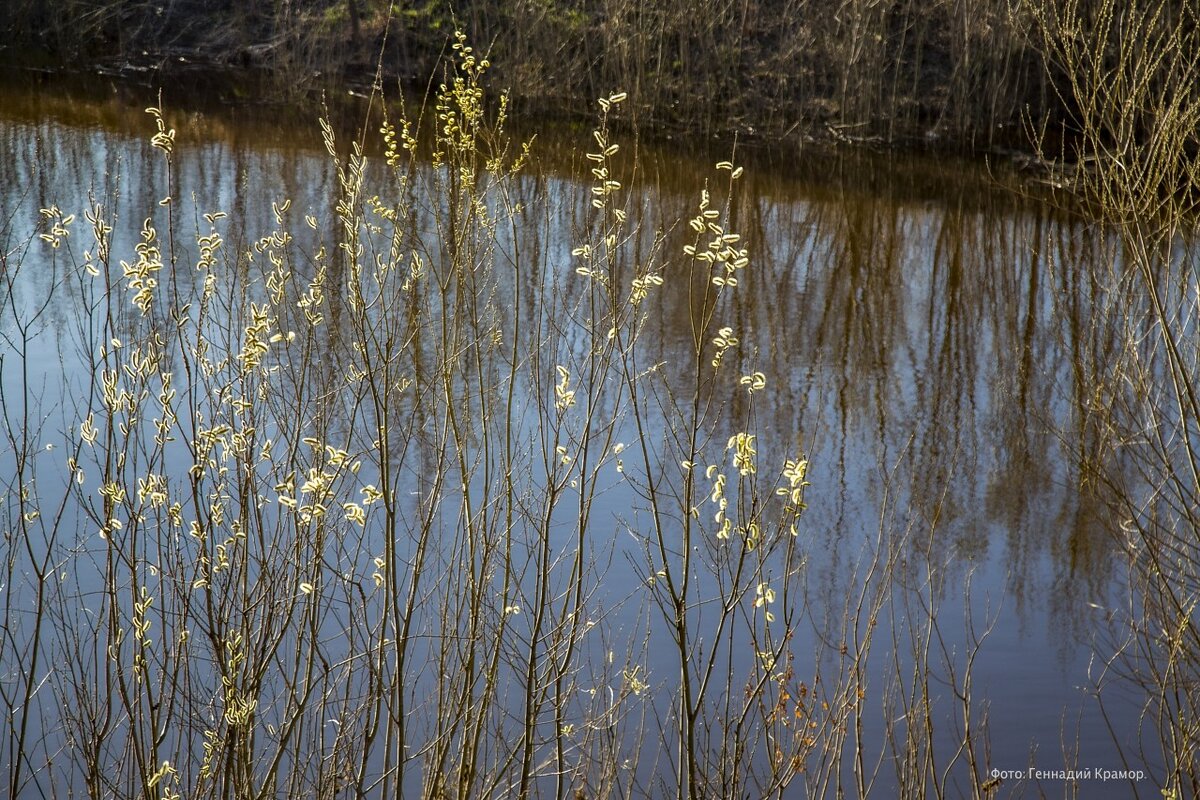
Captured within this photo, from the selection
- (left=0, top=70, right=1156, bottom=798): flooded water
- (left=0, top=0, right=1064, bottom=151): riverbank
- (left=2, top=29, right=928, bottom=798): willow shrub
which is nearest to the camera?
(left=2, top=29, right=928, bottom=798): willow shrub

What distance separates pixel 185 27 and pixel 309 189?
9654 millimetres

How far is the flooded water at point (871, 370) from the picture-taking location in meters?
4.97

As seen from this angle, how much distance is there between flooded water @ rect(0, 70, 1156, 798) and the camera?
16.3 feet

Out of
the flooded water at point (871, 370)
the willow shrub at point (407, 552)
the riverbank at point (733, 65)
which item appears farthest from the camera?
the riverbank at point (733, 65)

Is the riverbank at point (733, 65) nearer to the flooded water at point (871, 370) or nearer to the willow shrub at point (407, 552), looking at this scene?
the flooded water at point (871, 370)

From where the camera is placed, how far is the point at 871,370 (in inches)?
337

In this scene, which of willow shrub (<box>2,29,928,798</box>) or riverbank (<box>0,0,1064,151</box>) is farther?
riverbank (<box>0,0,1064,151</box>)

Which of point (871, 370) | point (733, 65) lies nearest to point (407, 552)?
point (871, 370)

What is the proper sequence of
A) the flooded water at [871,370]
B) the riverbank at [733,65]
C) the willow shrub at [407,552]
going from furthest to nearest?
the riverbank at [733,65], the flooded water at [871,370], the willow shrub at [407,552]

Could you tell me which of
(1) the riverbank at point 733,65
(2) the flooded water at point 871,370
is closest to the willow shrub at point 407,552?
(2) the flooded water at point 871,370

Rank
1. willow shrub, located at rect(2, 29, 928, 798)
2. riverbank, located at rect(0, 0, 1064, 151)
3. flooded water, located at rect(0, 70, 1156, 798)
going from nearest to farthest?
willow shrub, located at rect(2, 29, 928, 798), flooded water, located at rect(0, 70, 1156, 798), riverbank, located at rect(0, 0, 1064, 151)

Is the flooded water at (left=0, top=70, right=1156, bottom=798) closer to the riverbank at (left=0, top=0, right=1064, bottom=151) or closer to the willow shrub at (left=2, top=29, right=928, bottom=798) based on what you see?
the willow shrub at (left=2, top=29, right=928, bottom=798)

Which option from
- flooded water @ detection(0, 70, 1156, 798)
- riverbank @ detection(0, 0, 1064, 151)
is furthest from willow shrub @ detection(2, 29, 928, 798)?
riverbank @ detection(0, 0, 1064, 151)

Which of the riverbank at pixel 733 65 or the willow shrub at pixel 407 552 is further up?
the riverbank at pixel 733 65
